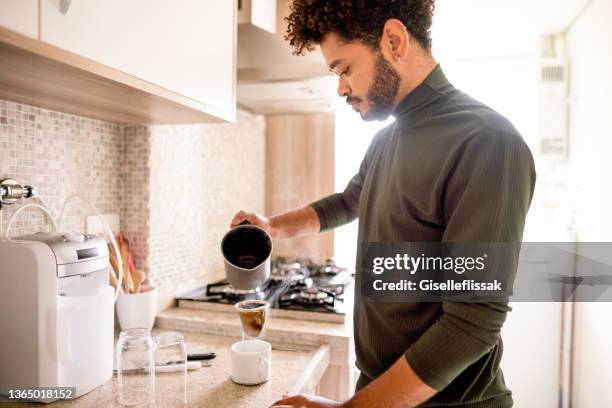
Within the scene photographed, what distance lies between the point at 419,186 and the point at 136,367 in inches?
29.2

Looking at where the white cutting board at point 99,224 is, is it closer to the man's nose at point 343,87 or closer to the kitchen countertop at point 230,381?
the kitchen countertop at point 230,381

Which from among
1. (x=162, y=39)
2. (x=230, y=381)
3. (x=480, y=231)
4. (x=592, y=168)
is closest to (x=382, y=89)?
(x=480, y=231)

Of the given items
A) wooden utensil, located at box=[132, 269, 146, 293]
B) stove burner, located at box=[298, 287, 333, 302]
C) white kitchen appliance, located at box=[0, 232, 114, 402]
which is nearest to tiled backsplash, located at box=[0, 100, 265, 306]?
wooden utensil, located at box=[132, 269, 146, 293]

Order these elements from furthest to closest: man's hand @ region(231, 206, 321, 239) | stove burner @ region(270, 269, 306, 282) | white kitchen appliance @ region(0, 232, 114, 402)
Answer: stove burner @ region(270, 269, 306, 282)
man's hand @ region(231, 206, 321, 239)
white kitchen appliance @ region(0, 232, 114, 402)

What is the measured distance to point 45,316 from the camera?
0.83 m

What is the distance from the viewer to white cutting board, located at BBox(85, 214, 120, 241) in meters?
1.27

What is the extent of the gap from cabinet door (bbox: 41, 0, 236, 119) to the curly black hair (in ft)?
1.08

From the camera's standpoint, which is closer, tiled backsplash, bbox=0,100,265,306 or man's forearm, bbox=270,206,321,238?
tiled backsplash, bbox=0,100,265,306

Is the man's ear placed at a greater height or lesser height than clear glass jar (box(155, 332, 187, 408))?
greater

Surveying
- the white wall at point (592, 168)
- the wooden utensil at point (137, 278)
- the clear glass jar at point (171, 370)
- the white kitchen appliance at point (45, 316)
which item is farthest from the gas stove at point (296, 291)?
the white wall at point (592, 168)

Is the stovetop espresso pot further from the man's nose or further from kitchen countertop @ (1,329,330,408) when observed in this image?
the man's nose

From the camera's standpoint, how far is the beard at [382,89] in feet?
2.98

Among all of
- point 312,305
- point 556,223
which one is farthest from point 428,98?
point 556,223

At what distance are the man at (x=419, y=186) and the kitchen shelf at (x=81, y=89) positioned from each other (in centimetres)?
37
